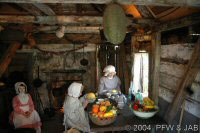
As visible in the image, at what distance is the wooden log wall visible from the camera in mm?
2961

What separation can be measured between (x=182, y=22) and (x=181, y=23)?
0.11ft

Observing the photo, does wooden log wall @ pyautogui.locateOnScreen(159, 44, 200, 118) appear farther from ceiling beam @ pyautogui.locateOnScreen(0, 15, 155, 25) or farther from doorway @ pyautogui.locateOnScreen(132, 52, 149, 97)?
ceiling beam @ pyautogui.locateOnScreen(0, 15, 155, 25)

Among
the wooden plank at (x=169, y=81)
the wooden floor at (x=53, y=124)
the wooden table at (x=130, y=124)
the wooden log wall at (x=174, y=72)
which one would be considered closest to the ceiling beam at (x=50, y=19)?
the wooden log wall at (x=174, y=72)

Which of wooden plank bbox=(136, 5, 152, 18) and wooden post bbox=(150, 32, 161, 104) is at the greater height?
wooden plank bbox=(136, 5, 152, 18)

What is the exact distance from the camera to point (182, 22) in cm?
321

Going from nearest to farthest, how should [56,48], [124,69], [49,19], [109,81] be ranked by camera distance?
[49,19]
[109,81]
[124,69]
[56,48]

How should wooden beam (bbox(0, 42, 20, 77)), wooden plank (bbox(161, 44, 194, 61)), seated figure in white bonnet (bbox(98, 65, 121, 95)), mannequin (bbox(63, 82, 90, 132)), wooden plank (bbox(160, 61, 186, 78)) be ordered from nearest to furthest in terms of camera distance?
wooden plank (bbox(161, 44, 194, 61)) < wooden plank (bbox(160, 61, 186, 78)) < mannequin (bbox(63, 82, 90, 132)) < wooden beam (bbox(0, 42, 20, 77)) < seated figure in white bonnet (bbox(98, 65, 121, 95))

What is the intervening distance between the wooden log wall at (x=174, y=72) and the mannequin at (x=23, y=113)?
3.57m

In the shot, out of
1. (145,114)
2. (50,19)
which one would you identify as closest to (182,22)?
(145,114)

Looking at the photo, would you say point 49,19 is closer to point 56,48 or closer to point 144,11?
point 144,11

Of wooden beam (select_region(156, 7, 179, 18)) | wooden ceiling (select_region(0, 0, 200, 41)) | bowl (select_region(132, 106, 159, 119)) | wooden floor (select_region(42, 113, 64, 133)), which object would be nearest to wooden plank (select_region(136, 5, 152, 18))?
wooden ceiling (select_region(0, 0, 200, 41))

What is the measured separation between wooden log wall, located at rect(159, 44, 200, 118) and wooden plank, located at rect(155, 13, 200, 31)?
37cm

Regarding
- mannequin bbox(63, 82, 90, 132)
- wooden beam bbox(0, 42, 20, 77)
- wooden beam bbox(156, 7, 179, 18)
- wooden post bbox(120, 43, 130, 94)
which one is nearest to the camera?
wooden beam bbox(156, 7, 179, 18)

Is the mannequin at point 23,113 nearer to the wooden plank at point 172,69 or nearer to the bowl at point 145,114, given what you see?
the bowl at point 145,114
